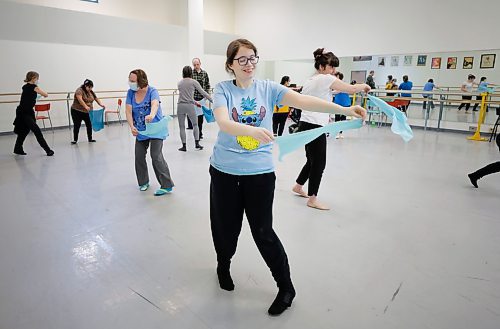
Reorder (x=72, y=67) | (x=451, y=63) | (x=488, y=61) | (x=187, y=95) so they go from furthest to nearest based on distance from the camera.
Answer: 1. (x=451, y=63)
2. (x=488, y=61)
3. (x=72, y=67)
4. (x=187, y=95)

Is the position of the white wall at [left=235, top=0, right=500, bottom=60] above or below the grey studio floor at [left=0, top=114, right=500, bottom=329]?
above

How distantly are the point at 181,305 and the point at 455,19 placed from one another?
1029cm

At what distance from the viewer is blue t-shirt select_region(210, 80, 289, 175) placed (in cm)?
175

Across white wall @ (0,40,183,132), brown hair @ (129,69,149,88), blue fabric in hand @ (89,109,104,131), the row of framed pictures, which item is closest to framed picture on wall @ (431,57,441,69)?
the row of framed pictures

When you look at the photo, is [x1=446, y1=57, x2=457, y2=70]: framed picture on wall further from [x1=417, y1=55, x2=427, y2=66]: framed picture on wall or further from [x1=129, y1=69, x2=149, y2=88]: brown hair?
[x1=129, y1=69, x2=149, y2=88]: brown hair

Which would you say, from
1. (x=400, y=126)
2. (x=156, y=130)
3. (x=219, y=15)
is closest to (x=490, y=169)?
(x=400, y=126)

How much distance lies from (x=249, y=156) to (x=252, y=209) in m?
0.29

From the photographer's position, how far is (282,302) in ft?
6.30

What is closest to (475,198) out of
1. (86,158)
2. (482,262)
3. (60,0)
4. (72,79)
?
(482,262)

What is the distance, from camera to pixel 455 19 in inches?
354

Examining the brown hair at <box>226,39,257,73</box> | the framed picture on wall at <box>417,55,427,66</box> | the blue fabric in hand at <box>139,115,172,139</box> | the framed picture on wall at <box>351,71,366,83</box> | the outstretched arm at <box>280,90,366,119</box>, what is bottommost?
the blue fabric in hand at <box>139,115,172,139</box>

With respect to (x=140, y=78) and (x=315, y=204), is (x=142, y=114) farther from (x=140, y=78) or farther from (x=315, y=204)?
(x=315, y=204)

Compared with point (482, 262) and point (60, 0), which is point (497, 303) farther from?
point (60, 0)

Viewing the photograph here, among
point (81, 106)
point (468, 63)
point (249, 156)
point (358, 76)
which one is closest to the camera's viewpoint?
point (249, 156)
